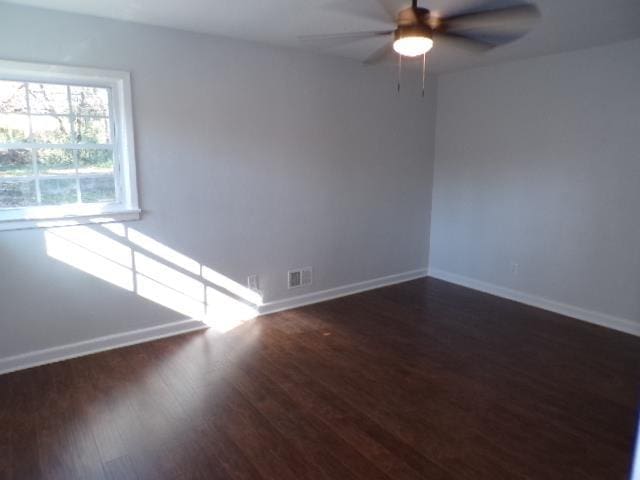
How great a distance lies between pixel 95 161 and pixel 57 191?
0.34 m

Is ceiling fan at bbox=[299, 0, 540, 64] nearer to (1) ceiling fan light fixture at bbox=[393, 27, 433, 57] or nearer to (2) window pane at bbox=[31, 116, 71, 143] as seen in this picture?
(1) ceiling fan light fixture at bbox=[393, 27, 433, 57]

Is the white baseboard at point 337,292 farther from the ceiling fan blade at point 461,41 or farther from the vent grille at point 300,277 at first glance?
the ceiling fan blade at point 461,41

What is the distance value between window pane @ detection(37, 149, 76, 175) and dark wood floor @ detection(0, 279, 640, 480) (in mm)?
1381

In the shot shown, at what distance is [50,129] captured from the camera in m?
3.01

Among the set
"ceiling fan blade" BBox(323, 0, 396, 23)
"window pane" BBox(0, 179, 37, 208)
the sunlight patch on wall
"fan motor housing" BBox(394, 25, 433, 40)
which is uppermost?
"ceiling fan blade" BBox(323, 0, 396, 23)

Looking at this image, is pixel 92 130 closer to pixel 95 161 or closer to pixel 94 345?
pixel 95 161

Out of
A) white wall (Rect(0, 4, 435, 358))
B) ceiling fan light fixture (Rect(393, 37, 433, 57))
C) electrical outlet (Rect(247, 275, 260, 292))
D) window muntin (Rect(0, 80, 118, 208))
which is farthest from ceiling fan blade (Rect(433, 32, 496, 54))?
electrical outlet (Rect(247, 275, 260, 292))

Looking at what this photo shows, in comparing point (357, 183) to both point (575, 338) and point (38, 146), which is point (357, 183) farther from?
point (38, 146)

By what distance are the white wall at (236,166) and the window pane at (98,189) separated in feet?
0.78

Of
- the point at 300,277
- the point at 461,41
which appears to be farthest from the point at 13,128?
the point at 461,41

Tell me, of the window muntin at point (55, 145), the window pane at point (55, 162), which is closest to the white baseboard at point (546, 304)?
the window muntin at point (55, 145)

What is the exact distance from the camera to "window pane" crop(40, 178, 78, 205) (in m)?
3.03

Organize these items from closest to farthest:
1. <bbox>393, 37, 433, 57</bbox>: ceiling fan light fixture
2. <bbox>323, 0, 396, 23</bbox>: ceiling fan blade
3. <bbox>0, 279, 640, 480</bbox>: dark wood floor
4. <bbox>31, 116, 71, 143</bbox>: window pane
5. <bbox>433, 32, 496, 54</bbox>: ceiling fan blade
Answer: <bbox>0, 279, 640, 480</bbox>: dark wood floor → <bbox>393, 37, 433, 57</bbox>: ceiling fan light fixture → <bbox>433, 32, 496, 54</bbox>: ceiling fan blade → <bbox>323, 0, 396, 23</bbox>: ceiling fan blade → <bbox>31, 116, 71, 143</bbox>: window pane

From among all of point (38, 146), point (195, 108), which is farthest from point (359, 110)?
point (38, 146)
